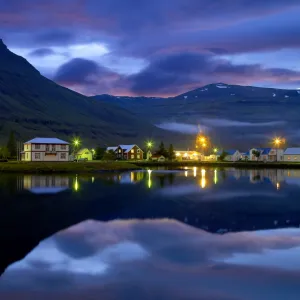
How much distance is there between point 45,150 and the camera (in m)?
119

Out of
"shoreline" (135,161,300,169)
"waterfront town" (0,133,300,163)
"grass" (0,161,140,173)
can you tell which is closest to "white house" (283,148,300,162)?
"waterfront town" (0,133,300,163)

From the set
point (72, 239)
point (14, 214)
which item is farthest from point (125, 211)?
point (72, 239)

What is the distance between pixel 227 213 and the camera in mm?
33938

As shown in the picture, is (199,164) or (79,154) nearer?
(199,164)

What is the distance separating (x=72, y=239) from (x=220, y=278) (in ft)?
32.4

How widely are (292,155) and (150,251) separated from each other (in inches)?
5714

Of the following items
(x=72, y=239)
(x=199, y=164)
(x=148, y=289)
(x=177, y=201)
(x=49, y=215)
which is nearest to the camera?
(x=148, y=289)

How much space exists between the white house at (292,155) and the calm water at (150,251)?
123 metres

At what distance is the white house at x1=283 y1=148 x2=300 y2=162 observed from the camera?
15538cm

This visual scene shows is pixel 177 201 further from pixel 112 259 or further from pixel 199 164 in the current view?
pixel 199 164

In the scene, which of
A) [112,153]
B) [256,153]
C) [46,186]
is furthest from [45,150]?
[256,153]

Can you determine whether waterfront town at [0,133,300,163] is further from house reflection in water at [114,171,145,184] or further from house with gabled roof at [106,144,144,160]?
house reflection in water at [114,171,145,184]

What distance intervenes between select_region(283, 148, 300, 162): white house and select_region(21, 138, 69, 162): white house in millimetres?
83387

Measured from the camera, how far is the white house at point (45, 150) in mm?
117500
